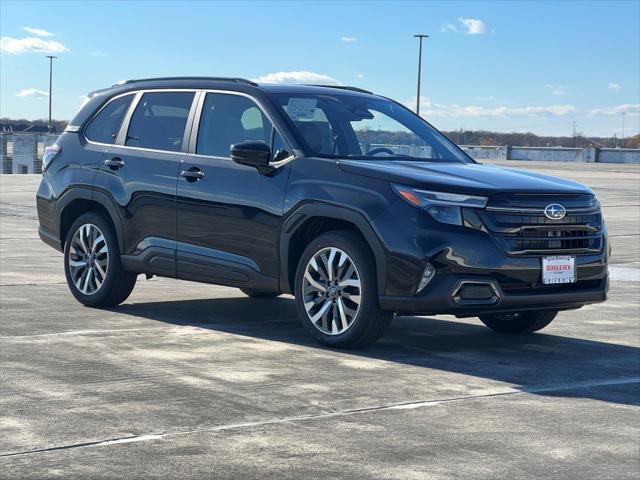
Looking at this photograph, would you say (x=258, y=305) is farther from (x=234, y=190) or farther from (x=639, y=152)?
(x=639, y=152)

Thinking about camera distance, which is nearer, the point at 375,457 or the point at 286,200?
the point at 375,457

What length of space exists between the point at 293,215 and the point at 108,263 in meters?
2.23

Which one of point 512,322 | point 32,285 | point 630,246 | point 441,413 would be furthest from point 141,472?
point 630,246

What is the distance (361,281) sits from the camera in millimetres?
8172

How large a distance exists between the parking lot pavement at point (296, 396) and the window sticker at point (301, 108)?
1.62 m

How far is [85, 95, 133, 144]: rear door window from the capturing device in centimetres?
1047

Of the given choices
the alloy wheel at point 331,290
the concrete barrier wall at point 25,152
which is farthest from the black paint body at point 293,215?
the concrete barrier wall at point 25,152

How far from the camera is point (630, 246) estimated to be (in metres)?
18.5

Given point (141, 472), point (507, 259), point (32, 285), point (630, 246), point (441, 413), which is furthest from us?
point (630, 246)

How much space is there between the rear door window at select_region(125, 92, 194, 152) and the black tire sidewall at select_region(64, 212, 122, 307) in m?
0.69

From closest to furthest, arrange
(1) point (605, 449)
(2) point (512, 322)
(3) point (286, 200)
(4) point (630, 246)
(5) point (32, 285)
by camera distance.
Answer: (1) point (605, 449)
(3) point (286, 200)
(2) point (512, 322)
(5) point (32, 285)
(4) point (630, 246)

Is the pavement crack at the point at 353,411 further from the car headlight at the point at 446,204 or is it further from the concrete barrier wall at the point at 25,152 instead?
the concrete barrier wall at the point at 25,152

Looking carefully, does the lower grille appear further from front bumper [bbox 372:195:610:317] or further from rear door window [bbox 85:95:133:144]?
rear door window [bbox 85:95:133:144]

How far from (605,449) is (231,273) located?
4.00 metres
